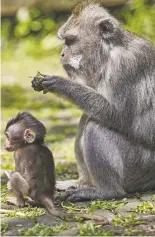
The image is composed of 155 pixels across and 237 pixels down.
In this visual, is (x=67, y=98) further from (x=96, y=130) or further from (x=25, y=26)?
(x=25, y=26)

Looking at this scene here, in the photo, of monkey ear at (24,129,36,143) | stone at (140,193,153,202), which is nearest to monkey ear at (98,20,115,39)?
monkey ear at (24,129,36,143)

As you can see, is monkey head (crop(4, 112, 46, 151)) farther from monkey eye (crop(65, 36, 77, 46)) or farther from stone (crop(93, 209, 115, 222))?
monkey eye (crop(65, 36, 77, 46))

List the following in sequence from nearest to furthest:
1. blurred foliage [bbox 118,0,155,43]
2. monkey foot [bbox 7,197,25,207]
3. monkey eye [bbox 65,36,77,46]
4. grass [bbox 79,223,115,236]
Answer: grass [bbox 79,223,115,236] < monkey foot [bbox 7,197,25,207] < monkey eye [bbox 65,36,77,46] < blurred foliage [bbox 118,0,155,43]

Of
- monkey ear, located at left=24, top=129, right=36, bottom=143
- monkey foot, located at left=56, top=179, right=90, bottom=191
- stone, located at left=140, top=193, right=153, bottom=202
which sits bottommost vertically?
stone, located at left=140, top=193, right=153, bottom=202

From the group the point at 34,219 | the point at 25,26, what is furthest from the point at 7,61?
the point at 34,219

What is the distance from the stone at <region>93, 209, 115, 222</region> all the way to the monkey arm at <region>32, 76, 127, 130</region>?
997mm

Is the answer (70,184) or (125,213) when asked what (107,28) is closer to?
(70,184)

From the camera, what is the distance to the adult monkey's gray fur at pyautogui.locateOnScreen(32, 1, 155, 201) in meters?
7.94

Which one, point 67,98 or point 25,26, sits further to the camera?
point 25,26

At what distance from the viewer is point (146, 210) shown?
297 inches

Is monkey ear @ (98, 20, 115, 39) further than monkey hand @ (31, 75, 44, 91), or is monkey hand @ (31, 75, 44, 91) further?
monkey ear @ (98, 20, 115, 39)

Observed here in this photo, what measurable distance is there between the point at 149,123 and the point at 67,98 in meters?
0.96

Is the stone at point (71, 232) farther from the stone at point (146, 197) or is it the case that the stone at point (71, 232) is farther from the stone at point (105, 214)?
the stone at point (146, 197)

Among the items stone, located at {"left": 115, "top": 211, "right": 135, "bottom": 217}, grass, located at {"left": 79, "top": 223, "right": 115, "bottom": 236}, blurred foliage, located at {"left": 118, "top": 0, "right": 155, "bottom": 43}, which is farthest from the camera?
blurred foliage, located at {"left": 118, "top": 0, "right": 155, "bottom": 43}
